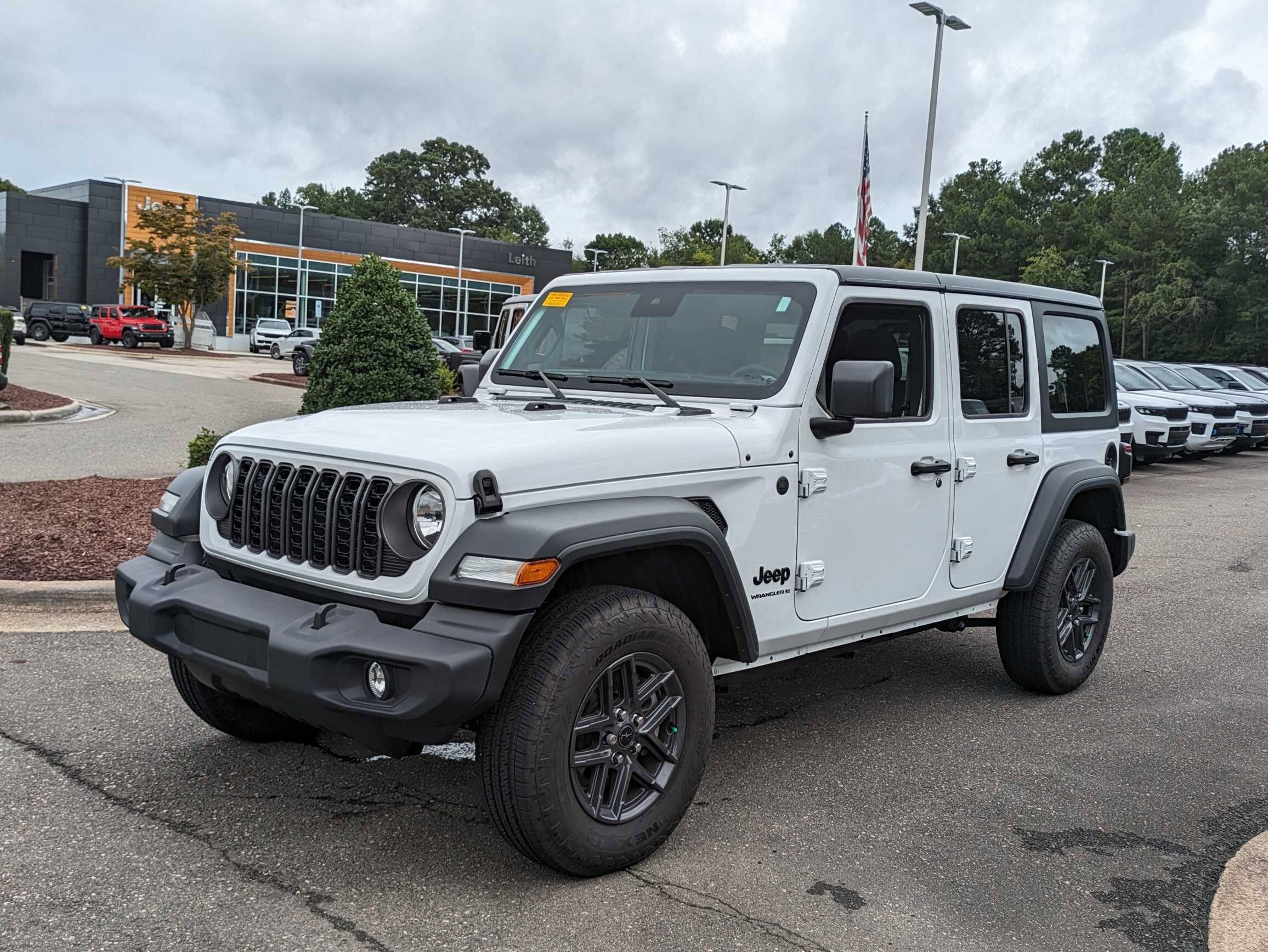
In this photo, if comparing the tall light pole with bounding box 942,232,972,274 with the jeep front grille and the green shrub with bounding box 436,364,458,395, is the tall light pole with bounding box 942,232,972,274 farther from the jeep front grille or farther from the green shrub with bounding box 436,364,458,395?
the jeep front grille

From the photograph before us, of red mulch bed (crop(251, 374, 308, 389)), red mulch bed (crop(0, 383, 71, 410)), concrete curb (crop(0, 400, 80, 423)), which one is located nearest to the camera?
concrete curb (crop(0, 400, 80, 423))

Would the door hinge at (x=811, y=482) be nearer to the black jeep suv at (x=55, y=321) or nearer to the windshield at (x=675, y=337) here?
the windshield at (x=675, y=337)

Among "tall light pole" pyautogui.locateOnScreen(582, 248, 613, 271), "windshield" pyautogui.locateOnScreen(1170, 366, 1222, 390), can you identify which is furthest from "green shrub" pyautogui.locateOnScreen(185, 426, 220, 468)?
"tall light pole" pyautogui.locateOnScreen(582, 248, 613, 271)

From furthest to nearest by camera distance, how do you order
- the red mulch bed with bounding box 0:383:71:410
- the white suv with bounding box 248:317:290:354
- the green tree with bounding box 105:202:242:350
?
1. the white suv with bounding box 248:317:290:354
2. the green tree with bounding box 105:202:242:350
3. the red mulch bed with bounding box 0:383:71:410

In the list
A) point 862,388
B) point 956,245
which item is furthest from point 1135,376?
point 956,245

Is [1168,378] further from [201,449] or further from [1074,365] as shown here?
[201,449]

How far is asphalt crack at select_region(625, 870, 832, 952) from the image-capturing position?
3.21m

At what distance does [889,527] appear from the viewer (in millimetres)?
4469

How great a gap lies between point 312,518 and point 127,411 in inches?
634

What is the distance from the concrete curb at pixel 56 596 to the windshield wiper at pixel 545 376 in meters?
3.04

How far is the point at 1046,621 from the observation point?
5320 millimetres

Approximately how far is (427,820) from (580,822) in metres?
0.77

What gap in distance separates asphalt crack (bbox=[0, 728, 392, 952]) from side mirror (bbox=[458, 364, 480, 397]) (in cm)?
212

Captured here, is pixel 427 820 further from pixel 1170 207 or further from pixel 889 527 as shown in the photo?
pixel 1170 207
